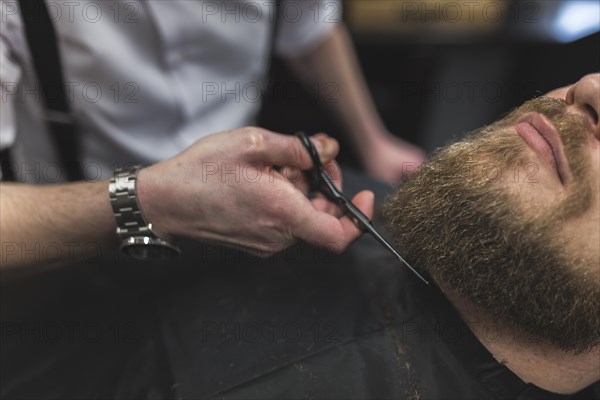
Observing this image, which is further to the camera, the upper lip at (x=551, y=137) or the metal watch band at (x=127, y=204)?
the metal watch band at (x=127, y=204)

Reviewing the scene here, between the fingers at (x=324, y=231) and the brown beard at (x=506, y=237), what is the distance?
0.32ft

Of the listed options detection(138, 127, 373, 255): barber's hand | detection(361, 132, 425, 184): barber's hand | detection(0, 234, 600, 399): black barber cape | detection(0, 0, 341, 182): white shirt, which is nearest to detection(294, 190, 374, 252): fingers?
detection(138, 127, 373, 255): barber's hand

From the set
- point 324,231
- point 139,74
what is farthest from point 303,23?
point 324,231

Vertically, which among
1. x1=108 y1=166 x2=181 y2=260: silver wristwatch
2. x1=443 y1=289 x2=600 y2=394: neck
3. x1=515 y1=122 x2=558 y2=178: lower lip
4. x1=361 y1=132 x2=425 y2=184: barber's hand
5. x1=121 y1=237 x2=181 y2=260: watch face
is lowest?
x1=361 y1=132 x2=425 y2=184: barber's hand

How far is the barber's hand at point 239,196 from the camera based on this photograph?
0.94 m

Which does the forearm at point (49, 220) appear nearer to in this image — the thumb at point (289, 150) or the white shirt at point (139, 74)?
Answer: the white shirt at point (139, 74)

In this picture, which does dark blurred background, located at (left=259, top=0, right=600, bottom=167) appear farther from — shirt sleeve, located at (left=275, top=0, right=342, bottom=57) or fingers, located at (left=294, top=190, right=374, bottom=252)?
fingers, located at (left=294, top=190, right=374, bottom=252)

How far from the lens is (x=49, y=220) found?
106 centimetres

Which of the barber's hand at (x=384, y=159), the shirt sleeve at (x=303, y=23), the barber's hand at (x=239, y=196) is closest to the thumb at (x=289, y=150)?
the barber's hand at (x=239, y=196)

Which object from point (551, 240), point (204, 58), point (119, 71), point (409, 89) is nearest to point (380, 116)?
point (409, 89)

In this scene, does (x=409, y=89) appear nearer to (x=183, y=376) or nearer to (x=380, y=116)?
(x=380, y=116)

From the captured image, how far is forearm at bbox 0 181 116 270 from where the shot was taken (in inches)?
40.6

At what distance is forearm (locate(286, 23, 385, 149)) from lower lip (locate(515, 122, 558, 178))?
80 centimetres

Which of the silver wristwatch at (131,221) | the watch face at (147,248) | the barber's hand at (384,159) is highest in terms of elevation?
the silver wristwatch at (131,221)
